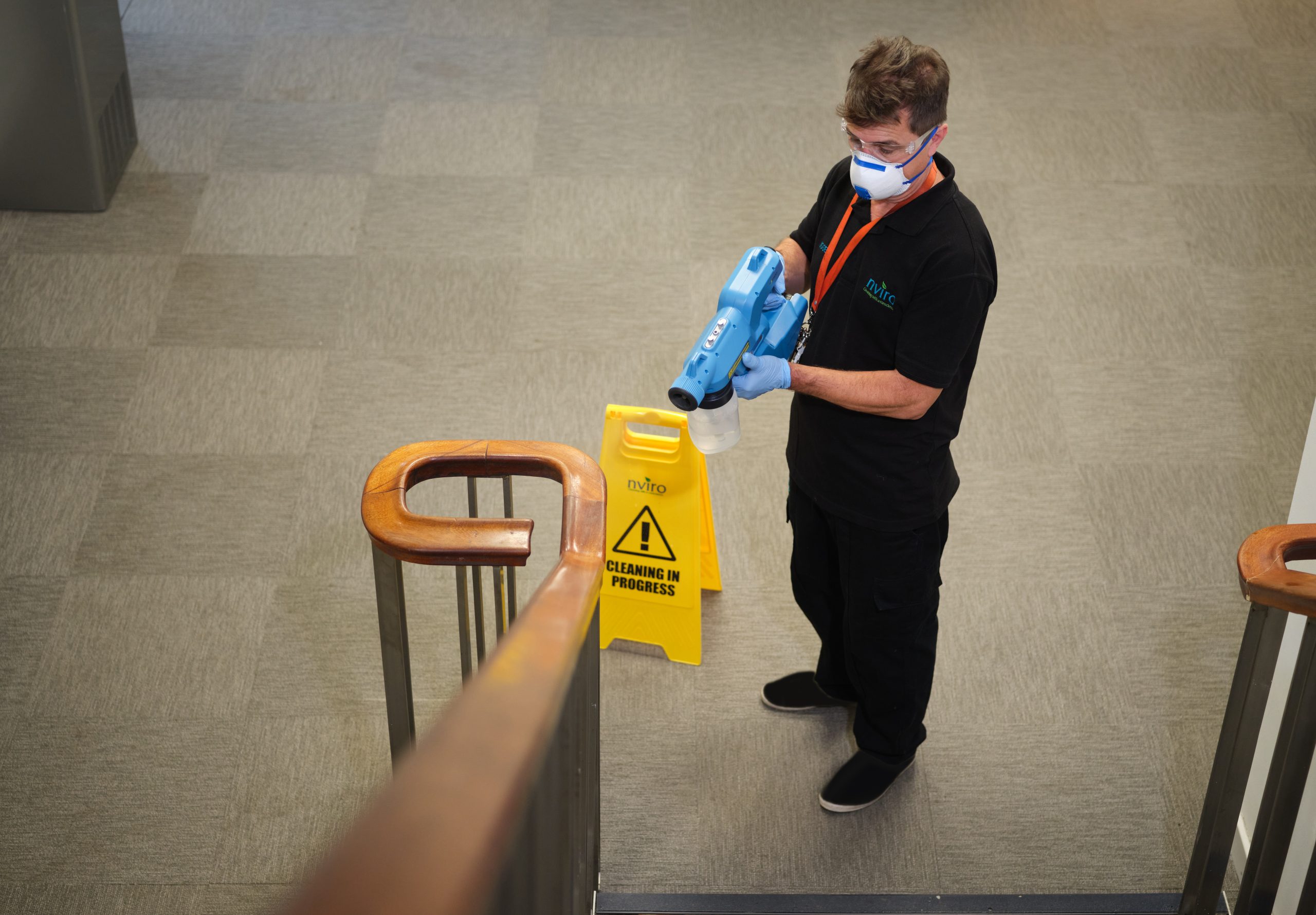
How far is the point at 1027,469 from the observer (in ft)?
11.1

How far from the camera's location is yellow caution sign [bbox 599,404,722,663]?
2.65 meters

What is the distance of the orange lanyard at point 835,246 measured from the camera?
6.35 ft

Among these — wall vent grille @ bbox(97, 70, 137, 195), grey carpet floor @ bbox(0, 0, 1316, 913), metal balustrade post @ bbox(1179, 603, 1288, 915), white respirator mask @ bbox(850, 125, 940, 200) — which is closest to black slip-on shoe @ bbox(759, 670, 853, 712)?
grey carpet floor @ bbox(0, 0, 1316, 913)

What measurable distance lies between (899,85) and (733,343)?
47 cm

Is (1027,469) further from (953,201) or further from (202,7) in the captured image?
(202,7)

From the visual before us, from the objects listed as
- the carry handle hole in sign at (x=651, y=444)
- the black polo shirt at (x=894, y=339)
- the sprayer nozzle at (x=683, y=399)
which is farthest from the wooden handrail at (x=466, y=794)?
the carry handle hole in sign at (x=651, y=444)

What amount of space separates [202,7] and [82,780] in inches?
157

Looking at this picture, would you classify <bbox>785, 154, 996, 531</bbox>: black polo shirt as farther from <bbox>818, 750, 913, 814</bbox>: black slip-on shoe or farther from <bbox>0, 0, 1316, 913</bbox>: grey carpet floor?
<bbox>0, 0, 1316, 913</bbox>: grey carpet floor

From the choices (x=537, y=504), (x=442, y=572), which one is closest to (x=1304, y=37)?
(x=537, y=504)

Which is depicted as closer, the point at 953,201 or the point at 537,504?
the point at 953,201

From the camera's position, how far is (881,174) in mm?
1893

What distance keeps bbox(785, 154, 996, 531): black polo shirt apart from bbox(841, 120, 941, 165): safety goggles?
7 cm

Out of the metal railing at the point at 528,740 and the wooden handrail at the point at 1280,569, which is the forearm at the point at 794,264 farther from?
the wooden handrail at the point at 1280,569

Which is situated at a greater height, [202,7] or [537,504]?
[202,7]
